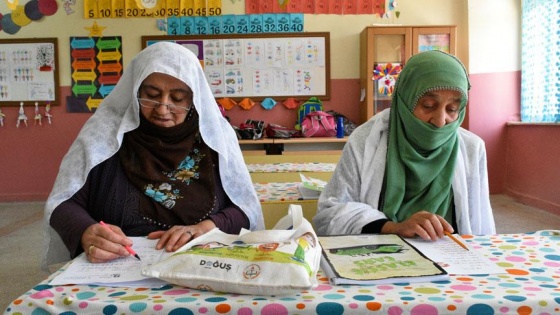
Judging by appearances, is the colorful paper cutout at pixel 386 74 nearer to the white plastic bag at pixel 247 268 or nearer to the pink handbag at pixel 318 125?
the pink handbag at pixel 318 125

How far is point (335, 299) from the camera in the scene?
0.76 meters

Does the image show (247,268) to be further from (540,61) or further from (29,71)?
(29,71)

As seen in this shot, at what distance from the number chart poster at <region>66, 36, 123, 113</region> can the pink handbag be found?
7.21 ft

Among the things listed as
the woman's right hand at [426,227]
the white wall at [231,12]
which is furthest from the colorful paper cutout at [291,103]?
the woman's right hand at [426,227]

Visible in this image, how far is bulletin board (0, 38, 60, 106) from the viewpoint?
17.4 ft

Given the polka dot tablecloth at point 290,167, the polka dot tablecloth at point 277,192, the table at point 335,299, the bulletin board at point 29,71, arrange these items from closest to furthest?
1. the table at point 335,299
2. the polka dot tablecloth at point 277,192
3. the polka dot tablecloth at point 290,167
4. the bulletin board at point 29,71

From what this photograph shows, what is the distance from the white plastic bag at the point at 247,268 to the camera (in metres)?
0.77

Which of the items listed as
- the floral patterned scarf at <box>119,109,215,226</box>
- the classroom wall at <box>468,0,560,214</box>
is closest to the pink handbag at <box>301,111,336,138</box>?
the classroom wall at <box>468,0,560,214</box>

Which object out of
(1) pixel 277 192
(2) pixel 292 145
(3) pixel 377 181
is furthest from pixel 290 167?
(2) pixel 292 145

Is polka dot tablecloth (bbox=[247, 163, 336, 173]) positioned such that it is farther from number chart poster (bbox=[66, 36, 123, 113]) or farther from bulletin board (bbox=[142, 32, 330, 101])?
number chart poster (bbox=[66, 36, 123, 113])

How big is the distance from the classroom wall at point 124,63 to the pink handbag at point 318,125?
45cm

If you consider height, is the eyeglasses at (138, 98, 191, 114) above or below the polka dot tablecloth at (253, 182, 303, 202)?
above

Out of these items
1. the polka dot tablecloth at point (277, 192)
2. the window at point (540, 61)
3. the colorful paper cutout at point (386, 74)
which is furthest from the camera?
the colorful paper cutout at point (386, 74)

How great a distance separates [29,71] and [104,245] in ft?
16.7
